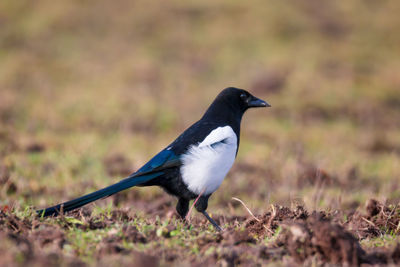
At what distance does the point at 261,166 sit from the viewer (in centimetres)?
721

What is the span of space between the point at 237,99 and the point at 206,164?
3.00ft

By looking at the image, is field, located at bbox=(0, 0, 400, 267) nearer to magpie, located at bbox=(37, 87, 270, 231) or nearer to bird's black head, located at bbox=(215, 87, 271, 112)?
magpie, located at bbox=(37, 87, 270, 231)

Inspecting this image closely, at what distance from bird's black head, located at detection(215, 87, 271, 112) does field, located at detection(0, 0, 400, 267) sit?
76 cm

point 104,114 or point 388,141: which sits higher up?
point 104,114

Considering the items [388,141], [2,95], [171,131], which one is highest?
[2,95]

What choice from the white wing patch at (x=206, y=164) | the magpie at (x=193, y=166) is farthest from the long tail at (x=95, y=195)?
the white wing patch at (x=206, y=164)

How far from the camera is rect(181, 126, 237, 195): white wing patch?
4023 mm

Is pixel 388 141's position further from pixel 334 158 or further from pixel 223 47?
pixel 223 47

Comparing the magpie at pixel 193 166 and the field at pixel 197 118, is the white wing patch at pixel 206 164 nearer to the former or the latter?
the magpie at pixel 193 166

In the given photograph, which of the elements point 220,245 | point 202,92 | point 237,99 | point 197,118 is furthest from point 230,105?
point 202,92

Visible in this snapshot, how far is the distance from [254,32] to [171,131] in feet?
25.2

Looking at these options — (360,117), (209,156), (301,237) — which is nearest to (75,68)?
(360,117)

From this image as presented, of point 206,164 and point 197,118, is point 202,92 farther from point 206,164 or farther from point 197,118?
point 206,164

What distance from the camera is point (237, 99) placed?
4.72 meters
